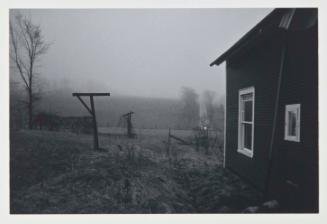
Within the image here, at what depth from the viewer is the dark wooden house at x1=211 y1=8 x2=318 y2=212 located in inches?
143

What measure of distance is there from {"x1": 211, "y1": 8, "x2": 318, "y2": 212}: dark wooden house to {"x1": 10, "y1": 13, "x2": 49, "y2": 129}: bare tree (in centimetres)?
320

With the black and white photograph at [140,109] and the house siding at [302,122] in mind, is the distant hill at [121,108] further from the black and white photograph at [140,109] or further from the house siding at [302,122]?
the house siding at [302,122]

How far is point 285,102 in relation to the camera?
4.03 meters

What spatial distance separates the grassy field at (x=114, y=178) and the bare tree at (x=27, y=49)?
0.91 metres

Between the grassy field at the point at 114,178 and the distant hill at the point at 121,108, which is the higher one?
the distant hill at the point at 121,108

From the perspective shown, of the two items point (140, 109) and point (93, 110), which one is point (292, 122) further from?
point (93, 110)

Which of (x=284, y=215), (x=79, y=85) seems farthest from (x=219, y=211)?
(x=79, y=85)

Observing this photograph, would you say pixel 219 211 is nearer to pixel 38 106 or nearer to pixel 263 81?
pixel 263 81

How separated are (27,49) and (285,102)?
4389 millimetres

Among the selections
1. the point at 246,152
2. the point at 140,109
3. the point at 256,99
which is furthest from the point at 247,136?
the point at 140,109

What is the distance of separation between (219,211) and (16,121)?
148 inches

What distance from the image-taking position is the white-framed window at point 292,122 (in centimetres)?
375

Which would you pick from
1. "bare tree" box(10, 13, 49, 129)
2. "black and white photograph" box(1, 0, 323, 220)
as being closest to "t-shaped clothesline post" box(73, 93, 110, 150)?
"black and white photograph" box(1, 0, 323, 220)

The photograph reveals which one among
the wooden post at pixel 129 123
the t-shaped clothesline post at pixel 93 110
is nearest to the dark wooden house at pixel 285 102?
the wooden post at pixel 129 123
